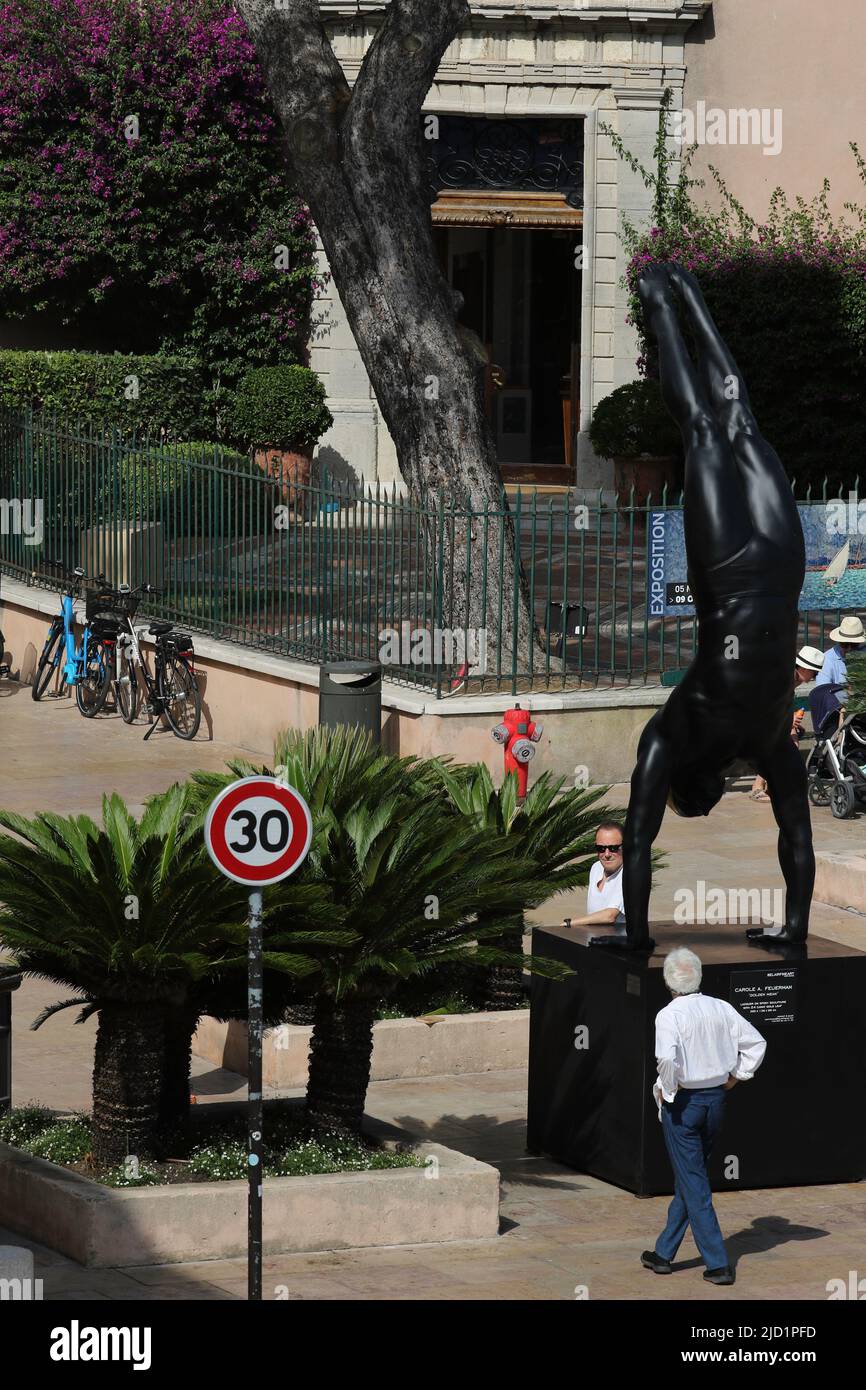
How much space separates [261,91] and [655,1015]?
22.9m

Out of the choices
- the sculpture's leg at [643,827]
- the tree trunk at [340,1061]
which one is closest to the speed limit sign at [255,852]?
the tree trunk at [340,1061]

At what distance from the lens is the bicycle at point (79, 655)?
21.7m

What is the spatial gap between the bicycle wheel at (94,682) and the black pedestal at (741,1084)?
11.5 meters

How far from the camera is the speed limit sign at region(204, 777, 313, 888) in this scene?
317 inches

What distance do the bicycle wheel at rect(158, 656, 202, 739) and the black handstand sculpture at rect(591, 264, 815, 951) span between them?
1093 cm

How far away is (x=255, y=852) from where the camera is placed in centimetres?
809

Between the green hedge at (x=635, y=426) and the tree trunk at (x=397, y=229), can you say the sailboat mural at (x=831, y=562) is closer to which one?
the tree trunk at (x=397, y=229)

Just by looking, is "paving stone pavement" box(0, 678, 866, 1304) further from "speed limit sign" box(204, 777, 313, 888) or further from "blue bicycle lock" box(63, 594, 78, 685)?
"blue bicycle lock" box(63, 594, 78, 685)

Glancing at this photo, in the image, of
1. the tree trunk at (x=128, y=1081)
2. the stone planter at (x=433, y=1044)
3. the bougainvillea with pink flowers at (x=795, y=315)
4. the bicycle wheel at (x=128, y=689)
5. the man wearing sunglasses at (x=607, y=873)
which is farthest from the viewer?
the bougainvillea with pink flowers at (x=795, y=315)

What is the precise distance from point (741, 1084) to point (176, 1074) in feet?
8.46

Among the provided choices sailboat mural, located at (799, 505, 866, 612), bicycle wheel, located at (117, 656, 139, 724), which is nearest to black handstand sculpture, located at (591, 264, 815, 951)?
sailboat mural, located at (799, 505, 866, 612)

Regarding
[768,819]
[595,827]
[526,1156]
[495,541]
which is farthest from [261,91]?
[526,1156]

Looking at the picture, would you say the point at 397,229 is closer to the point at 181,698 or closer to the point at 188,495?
the point at 188,495

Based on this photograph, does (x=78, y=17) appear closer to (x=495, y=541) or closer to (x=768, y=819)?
(x=495, y=541)
